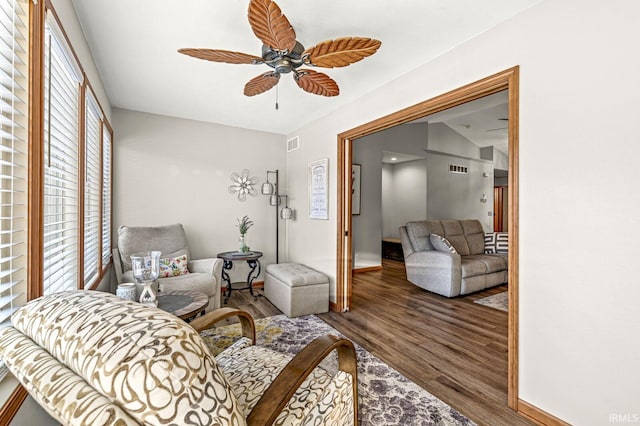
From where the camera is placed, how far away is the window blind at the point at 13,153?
39.5 inches

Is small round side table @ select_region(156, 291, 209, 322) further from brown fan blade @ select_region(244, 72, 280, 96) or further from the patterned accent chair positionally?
brown fan blade @ select_region(244, 72, 280, 96)

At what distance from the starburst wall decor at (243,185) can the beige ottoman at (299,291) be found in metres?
1.42

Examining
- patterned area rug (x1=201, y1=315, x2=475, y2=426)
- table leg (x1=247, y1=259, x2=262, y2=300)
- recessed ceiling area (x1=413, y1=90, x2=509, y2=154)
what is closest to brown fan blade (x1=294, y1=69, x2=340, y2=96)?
patterned area rug (x1=201, y1=315, x2=475, y2=426)

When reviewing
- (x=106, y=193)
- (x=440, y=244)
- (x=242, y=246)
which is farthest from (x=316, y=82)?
(x=440, y=244)

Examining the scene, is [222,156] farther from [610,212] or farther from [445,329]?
[610,212]

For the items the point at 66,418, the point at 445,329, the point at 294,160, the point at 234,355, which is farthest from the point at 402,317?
the point at 66,418

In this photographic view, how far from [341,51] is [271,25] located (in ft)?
1.39

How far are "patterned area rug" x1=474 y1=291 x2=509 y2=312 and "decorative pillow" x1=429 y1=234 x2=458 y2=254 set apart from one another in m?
0.74

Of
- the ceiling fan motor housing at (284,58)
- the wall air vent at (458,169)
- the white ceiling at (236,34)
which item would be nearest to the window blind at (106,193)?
the white ceiling at (236,34)

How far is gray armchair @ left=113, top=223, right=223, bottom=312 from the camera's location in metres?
3.05

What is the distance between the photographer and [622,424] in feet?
4.73

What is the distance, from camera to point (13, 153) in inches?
42.6

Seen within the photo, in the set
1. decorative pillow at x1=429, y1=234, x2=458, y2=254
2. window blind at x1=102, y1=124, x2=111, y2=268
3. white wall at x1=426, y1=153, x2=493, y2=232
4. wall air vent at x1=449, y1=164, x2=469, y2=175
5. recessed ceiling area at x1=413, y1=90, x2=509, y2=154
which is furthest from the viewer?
wall air vent at x1=449, y1=164, x2=469, y2=175

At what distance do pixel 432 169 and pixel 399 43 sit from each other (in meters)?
4.95
